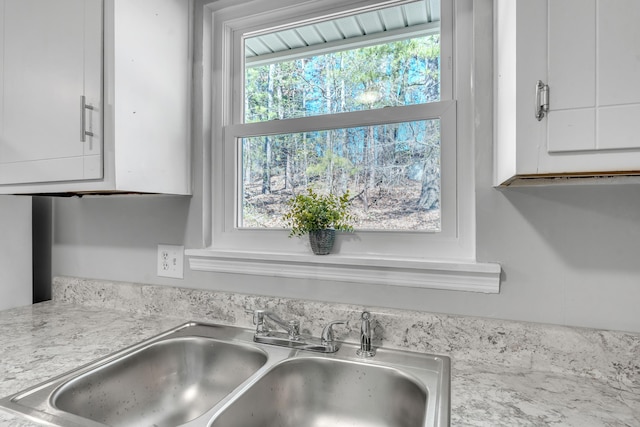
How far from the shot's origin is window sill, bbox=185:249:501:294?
37.9 inches

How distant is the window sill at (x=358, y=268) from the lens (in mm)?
964

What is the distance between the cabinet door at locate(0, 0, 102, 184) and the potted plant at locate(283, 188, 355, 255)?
0.63 meters

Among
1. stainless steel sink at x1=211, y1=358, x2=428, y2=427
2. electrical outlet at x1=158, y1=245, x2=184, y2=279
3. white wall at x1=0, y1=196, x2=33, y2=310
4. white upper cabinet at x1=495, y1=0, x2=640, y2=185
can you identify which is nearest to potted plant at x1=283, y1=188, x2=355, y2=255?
stainless steel sink at x1=211, y1=358, x2=428, y2=427

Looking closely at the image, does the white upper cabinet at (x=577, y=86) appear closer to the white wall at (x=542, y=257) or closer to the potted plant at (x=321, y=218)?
the white wall at (x=542, y=257)

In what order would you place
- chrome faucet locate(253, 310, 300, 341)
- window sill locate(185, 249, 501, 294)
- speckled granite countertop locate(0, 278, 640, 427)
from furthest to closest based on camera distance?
chrome faucet locate(253, 310, 300, 341), window sill locate(185, 249, 501, 294), speckled granite countertop locate(0, 278, 640, 427)

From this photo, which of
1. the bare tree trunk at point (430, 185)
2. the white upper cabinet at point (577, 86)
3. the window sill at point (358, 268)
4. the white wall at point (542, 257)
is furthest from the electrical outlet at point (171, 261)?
the white upper cabinet at point (577, 86)

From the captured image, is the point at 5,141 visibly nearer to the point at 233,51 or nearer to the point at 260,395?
the point at 233,51

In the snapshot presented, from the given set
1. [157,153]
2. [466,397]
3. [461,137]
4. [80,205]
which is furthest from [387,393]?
[80,205]

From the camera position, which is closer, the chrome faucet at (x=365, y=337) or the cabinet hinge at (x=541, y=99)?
the cabinet hinge at (x=541, y=99)

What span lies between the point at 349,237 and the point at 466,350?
49 cm

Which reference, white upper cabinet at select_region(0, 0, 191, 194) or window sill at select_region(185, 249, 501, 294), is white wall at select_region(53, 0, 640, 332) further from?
white upper cabinet at select_region(0, 0, 191, 194)

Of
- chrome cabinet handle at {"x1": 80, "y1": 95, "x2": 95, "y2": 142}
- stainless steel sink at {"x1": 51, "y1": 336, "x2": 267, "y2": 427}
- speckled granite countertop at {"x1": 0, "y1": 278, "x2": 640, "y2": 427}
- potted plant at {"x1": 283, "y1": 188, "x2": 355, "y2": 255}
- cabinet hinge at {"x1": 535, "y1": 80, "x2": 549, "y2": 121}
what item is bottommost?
stainless steel sink at {"x1": 51, "y1": 336, "x2": 267, "y2": 427}

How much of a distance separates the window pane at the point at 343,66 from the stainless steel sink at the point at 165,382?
0.88 metres

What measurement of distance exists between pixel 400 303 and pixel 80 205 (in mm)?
1446
